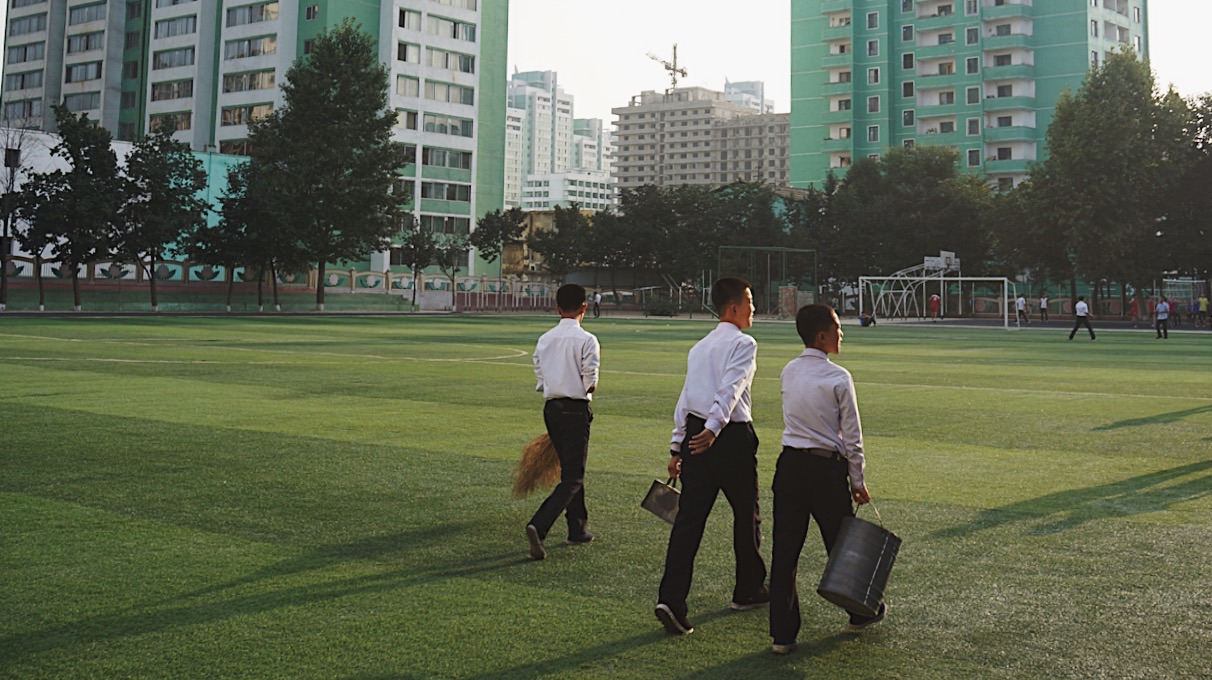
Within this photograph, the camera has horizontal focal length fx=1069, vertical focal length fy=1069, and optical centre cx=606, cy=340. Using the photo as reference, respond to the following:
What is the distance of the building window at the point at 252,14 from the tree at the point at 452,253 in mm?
23569

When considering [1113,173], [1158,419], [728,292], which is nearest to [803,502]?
[728,292]

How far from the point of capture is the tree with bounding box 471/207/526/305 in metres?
88.3

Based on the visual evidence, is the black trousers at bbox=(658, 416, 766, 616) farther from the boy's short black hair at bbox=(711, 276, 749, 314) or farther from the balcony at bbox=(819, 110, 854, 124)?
the balcony at bbox=(819, 110, 854, 124)

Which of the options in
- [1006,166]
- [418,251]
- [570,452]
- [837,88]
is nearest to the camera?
[570,452]

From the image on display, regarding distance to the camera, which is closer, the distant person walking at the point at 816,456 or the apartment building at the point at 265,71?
the distant person walking at the point at 816,456

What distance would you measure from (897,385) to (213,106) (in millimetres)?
87551

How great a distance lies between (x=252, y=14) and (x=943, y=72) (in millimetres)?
65167

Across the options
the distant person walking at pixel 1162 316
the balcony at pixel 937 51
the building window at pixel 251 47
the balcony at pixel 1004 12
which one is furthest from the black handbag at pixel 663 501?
the balcony at pixel 937 51

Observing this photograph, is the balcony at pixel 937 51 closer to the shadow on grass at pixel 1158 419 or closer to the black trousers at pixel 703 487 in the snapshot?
the shadow on grass at pixel 1158 419

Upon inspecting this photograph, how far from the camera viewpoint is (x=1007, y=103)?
100 metres

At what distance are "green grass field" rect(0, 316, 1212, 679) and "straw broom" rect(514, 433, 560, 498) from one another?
32cm

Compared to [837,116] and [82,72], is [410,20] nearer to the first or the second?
[82,72]

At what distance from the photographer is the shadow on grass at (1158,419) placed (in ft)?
45.5

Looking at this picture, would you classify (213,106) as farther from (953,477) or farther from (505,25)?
(953,477)
